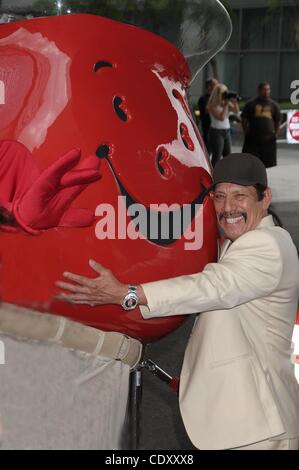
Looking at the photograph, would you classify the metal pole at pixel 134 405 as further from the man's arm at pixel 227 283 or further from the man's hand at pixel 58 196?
the man's hand at pixel 58 196

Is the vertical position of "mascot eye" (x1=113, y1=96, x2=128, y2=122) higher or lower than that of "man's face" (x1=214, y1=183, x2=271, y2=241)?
higher

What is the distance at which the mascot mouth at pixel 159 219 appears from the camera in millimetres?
1930

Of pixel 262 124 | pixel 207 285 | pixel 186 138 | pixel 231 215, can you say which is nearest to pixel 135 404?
pixel 207 285

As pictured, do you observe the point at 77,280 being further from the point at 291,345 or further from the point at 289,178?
the point at 289,178

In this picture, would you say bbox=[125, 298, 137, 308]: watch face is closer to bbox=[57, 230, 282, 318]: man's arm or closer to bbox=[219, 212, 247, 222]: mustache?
bbox=[57, 230, 282, 318]: man's arm

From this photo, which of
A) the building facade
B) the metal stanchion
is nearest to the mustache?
the metal stanchion

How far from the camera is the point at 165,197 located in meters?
2.00

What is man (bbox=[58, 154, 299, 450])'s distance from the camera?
2.07 m

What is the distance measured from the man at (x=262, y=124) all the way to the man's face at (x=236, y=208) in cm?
846

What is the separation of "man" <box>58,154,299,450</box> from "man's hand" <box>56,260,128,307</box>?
0.40 feet

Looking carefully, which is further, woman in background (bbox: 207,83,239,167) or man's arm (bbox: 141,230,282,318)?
woman in background (bbox: 207,83,239,167)

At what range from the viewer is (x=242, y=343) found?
84.3 inches

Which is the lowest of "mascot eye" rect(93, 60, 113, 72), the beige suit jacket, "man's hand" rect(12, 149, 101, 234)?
the beige suit jacket

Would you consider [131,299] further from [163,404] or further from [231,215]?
[163,404]
